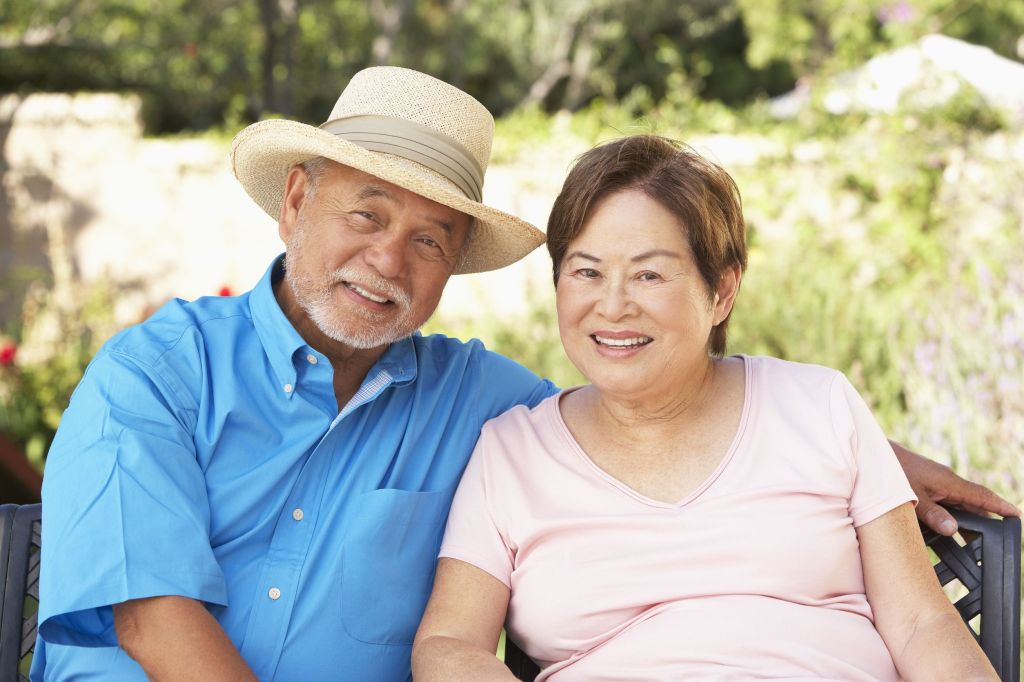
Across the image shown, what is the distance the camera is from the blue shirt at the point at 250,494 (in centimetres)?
207

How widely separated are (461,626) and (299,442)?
0.53m

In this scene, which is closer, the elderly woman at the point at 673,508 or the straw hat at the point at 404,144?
the elderly woman at the point at 673,508

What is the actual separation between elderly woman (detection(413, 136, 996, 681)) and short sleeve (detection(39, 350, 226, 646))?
0.55 metres

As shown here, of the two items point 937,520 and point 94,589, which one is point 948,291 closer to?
point 937,520

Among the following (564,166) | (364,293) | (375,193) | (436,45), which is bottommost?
(364,293)

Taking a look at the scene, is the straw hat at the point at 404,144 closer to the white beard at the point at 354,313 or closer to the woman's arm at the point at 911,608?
Result: the white beard at the point at 354,313

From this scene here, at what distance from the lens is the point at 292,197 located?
262cm

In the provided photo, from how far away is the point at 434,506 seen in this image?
2457mm

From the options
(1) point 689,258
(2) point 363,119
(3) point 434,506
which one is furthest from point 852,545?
(2) point 363,119

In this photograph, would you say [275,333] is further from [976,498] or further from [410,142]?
[976,498]

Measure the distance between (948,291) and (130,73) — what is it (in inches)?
393

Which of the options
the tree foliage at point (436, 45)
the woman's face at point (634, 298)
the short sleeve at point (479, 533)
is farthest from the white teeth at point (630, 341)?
the tree foliage at point (436, 45)

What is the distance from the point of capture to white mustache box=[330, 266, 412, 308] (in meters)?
2.45

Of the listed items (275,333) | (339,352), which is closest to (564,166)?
(339,352)
